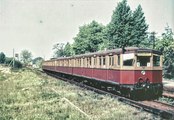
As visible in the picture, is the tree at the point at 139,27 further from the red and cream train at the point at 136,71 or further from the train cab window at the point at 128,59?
the train cab window at the point at 128,59

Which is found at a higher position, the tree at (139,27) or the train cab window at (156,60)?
the tree at (139,27)

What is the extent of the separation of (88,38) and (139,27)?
643 inches

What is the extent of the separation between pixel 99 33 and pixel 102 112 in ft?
223

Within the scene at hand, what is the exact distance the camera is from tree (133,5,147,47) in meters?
59.7

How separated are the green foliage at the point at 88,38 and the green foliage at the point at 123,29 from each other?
14121 mm

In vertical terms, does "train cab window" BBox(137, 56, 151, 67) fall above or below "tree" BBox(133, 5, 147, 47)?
below

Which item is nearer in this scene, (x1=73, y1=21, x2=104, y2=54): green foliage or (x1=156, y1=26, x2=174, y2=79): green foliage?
(x1=156, y1=26, x2=174, y2=79): green foliage

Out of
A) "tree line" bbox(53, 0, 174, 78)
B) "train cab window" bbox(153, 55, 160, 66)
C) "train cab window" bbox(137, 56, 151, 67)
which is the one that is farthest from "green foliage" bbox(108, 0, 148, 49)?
"train cab window" bbox(137, 56, 151, 67)

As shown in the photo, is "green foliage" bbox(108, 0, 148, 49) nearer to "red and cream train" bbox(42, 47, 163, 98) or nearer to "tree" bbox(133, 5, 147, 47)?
"tree" bbox(133, 5, 147, 47)

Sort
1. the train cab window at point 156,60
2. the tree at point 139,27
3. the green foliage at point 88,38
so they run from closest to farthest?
the train cab window at point 156,60, the tree at point 139,27, the green foliage at point 88,38

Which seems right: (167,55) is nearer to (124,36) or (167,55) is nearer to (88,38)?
(124,36)

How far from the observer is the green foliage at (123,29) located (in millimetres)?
57562

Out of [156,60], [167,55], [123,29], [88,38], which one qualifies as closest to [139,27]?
[123,29]

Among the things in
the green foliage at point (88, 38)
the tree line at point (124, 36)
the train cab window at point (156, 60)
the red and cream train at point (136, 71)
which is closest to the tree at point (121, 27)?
the tree line at point (124, 36)
